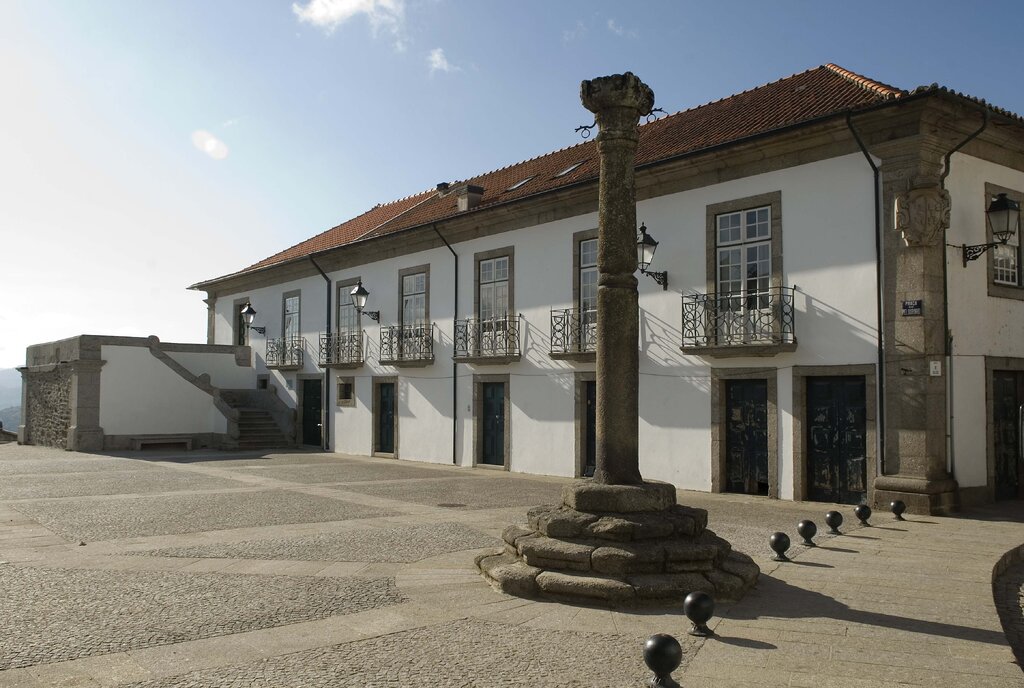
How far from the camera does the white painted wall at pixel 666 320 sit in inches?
470

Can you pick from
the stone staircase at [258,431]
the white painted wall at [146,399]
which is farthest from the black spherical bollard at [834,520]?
the white painted wall at [146,399]

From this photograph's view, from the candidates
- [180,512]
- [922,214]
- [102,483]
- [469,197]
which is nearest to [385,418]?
[469,197]

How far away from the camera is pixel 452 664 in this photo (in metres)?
4.52

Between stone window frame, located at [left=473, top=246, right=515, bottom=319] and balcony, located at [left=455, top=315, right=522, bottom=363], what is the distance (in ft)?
0.70

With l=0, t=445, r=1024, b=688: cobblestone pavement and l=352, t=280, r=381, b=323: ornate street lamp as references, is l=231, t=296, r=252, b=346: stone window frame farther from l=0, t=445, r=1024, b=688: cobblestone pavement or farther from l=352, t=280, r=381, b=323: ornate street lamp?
l=0, t=445, r=1024, b=688: cobblestone pavement

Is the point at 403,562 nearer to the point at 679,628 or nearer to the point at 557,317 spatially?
the point at 679,628

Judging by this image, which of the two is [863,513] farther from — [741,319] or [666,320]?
[666,320]

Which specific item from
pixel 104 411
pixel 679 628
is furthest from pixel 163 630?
pixel 104 411

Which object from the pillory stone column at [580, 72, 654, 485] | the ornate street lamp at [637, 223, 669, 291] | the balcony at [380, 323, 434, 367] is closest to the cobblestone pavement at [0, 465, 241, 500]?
the balcony at [380, 323, 434, 367]

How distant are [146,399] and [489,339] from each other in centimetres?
1103

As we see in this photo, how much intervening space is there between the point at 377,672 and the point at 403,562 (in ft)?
9.77

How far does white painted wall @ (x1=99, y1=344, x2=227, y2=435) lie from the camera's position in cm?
2261

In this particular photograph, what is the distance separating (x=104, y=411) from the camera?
22.5 m

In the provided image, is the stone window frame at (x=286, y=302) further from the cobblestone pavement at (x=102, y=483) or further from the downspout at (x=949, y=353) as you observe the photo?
the downspout at (x=949, y=353)
